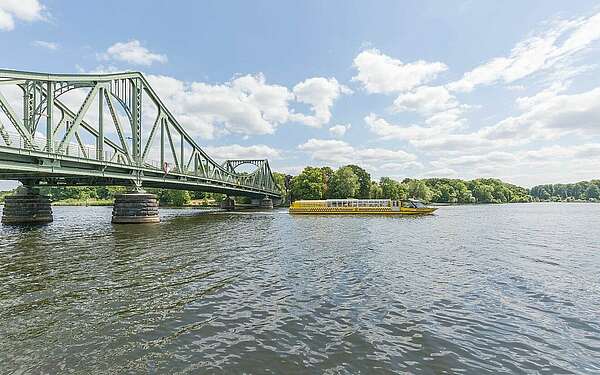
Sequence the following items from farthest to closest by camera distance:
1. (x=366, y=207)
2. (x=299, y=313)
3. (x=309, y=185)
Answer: (x=309, y=185)
(x=366, y=207)
(x=299, y=313)

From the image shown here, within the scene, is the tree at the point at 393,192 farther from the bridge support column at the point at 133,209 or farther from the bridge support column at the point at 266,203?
the bridge support column at the point at 133,209

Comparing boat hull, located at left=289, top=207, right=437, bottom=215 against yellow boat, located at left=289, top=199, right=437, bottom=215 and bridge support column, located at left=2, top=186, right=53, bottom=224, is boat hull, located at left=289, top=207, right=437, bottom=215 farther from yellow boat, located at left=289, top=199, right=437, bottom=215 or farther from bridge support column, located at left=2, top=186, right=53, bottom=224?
bridge support column, located at left=2, top=186, right=53, bottom=224

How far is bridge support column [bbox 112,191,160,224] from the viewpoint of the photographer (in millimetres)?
50500

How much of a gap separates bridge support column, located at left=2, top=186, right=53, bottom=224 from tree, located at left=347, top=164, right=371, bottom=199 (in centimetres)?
10876

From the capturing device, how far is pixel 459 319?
10.9 m

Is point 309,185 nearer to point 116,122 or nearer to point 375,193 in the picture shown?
point 375,193

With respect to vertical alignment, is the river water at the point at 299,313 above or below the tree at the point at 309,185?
below

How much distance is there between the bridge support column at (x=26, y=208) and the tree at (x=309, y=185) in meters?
92.9

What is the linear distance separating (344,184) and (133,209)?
9257 cm

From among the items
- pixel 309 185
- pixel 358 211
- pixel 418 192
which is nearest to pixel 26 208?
pixel 358 211

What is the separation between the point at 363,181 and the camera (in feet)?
468

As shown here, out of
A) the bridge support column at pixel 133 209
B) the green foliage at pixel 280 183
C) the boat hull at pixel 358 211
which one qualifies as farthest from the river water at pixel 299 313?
the green foliage at pixel 280 183

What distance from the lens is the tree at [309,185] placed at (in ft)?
444

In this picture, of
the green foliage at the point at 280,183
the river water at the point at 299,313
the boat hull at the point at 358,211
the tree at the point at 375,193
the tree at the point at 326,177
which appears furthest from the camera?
the green foliage at the point at 280,183
